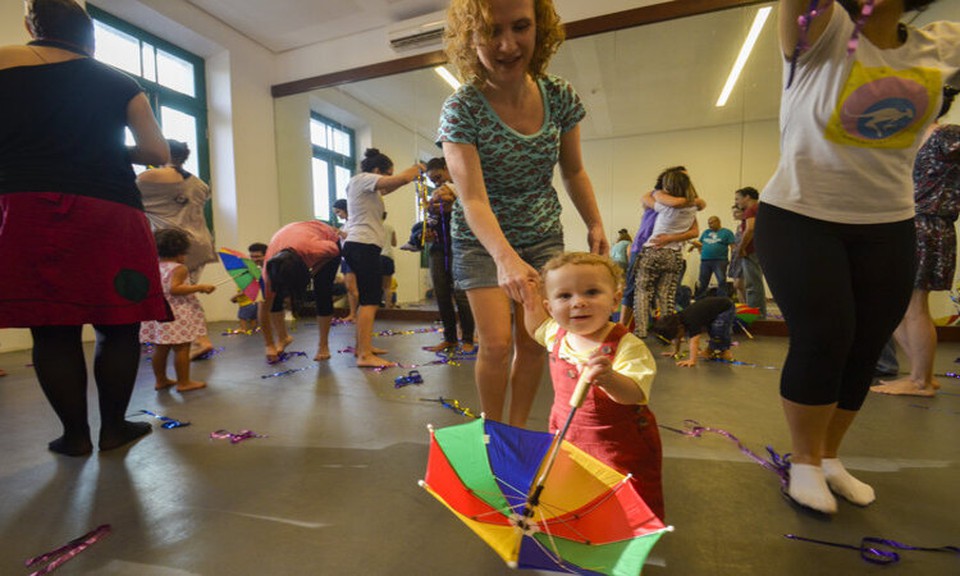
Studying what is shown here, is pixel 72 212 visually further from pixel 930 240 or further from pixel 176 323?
pixel 930 240

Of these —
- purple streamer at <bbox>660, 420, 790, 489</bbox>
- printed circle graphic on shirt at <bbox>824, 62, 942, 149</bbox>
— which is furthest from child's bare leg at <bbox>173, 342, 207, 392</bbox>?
printed circle graphic on shirt at <bbox>824, 62, 942, 149</bbox>

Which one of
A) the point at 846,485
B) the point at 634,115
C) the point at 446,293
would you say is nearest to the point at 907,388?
the point at 846,485

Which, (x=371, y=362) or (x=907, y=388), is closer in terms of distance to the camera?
(x=907, y=388)

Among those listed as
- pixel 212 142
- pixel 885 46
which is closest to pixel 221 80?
pixel 212 142

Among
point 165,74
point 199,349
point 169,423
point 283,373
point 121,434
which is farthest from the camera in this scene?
point 165,74

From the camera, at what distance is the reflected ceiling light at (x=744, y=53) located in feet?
14.7

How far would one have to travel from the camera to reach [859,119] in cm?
115

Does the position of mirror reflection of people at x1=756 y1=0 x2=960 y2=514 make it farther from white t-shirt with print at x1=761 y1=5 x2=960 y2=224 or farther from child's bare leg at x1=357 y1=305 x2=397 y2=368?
child's bare leg at x1=357 y1=305 x2=397 y2=368

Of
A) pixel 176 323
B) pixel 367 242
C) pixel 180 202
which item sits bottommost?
pixel 176 323

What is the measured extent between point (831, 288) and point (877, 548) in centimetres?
64

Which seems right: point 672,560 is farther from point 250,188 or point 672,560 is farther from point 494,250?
point 250,188

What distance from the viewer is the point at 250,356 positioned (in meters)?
3.58

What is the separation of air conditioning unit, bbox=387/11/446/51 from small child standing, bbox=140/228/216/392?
401 cm

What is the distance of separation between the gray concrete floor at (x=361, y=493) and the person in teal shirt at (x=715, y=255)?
307cm
